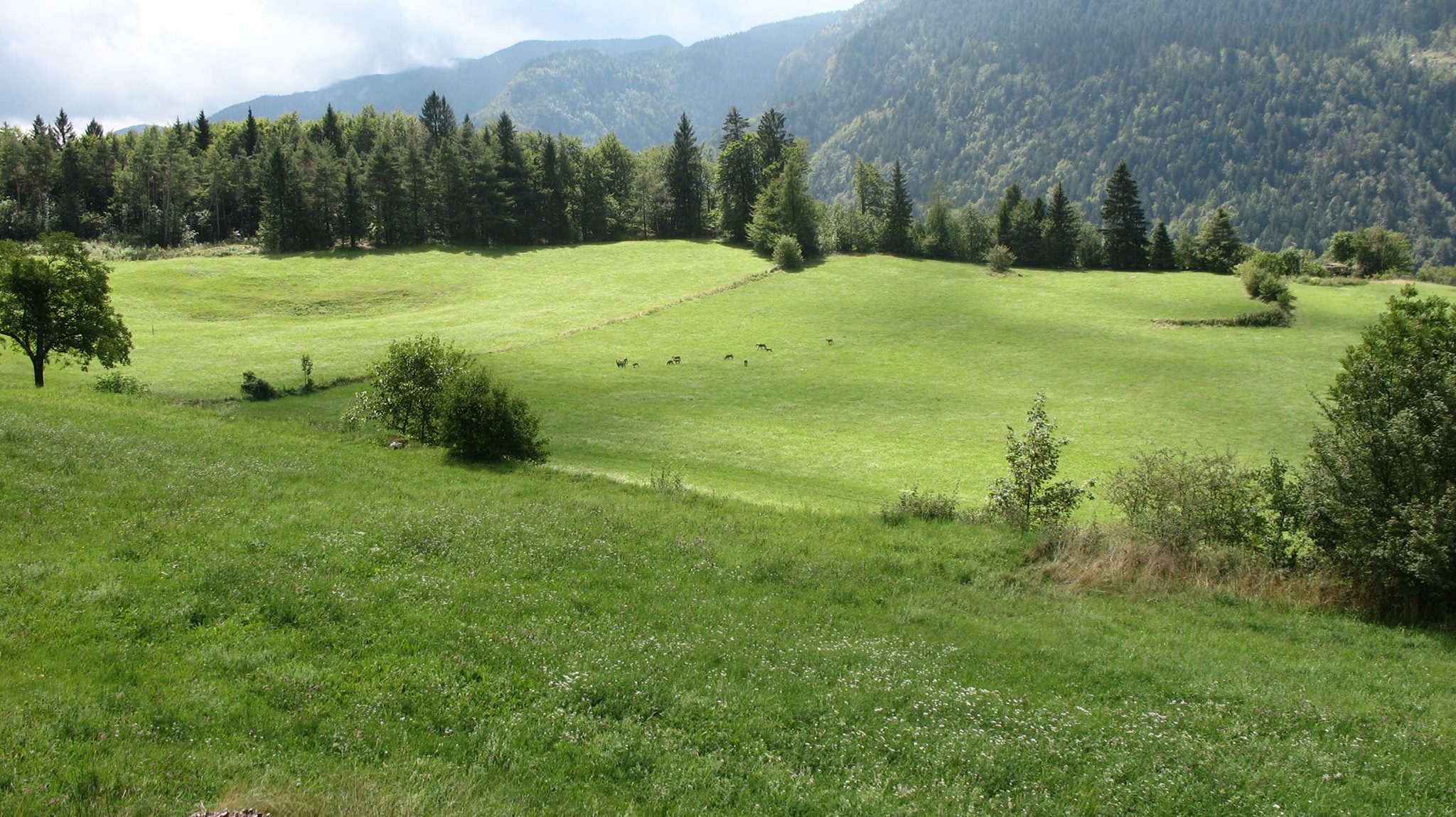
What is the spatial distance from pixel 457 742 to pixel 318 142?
441 feet

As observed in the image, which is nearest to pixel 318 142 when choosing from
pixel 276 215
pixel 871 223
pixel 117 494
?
pixel 276 215

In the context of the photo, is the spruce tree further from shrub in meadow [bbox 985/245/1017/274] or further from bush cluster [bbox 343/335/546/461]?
bush cluster [bbox 343/335/546/461]

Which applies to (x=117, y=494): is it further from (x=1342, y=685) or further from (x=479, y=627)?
(x=1342, y=685)

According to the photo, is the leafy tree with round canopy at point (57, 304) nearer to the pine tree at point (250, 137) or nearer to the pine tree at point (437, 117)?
the pine tree at point (250, 137)

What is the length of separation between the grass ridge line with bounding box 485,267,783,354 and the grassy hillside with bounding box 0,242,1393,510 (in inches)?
14.4

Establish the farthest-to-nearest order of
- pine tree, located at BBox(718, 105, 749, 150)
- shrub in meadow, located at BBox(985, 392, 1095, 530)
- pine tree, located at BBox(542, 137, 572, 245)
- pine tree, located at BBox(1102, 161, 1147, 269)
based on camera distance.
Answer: pine tree, located at BBox(718, 105, 749, 150), pine tree, located at BBox(542, 137, 572, 245), pine tree, located at BBox(1102, 161, 1147, 269), shrub in meadow, located at BBox(985, 392, 1095, 530)

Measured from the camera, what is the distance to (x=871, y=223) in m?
99.6

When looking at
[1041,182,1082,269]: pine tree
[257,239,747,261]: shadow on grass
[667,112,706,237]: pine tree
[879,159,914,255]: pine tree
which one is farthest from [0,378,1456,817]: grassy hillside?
[667,112,706,237]: pine tree

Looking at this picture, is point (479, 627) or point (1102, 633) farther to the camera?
point (1102, 633)

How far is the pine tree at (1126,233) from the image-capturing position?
9312 centimetres

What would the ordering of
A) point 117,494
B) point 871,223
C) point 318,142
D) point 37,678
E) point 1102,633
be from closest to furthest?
point 37,678, point 1102,633, point 117,494, point 871,223, point 318,142

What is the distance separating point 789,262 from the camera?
87.9m

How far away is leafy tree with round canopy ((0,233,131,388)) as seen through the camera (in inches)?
1315

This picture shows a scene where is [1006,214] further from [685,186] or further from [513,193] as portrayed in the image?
[513,193]
